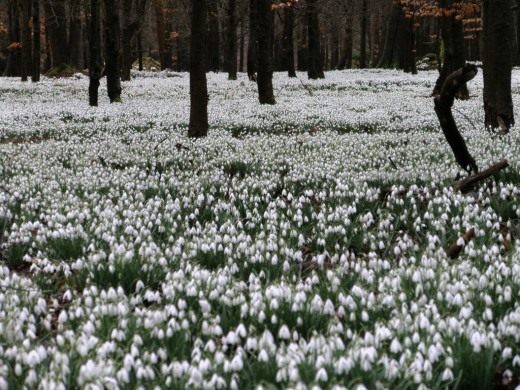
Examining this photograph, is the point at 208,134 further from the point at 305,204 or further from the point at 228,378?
the point at 228,378

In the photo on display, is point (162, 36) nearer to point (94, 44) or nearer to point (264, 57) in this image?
point (94, 44)

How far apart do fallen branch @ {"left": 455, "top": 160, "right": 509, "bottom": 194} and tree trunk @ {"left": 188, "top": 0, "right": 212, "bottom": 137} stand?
24.6ft

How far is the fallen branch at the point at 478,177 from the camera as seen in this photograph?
23.1 ft

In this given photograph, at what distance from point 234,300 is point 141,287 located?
85cm

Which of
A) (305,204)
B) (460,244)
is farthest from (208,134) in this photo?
(460,244)

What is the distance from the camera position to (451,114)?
7.88 metres

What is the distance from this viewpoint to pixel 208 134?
14.5 metres

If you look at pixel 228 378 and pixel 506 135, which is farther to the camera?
pixel 506 135

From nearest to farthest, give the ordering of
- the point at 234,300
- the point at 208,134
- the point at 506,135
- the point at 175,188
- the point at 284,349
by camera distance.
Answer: the point at 284,349 → the point at 234,300 → the point at 175,188 → the point at 506,135 → the point at 208,134

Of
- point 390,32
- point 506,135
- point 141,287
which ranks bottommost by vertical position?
point 141,287

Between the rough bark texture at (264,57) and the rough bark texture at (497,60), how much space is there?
9819 mm

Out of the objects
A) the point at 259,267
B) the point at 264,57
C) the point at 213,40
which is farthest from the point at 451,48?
the point at 213,40

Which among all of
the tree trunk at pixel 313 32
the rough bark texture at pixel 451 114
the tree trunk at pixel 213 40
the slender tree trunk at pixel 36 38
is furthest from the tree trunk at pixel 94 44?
the tree trunk at pixel 213 40

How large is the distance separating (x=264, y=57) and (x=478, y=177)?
1570 cm
